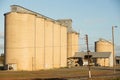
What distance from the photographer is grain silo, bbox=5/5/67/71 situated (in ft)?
248

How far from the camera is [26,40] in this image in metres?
76.7

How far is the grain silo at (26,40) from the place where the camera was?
75.5 metres

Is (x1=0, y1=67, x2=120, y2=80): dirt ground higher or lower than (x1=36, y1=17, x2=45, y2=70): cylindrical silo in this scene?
lower

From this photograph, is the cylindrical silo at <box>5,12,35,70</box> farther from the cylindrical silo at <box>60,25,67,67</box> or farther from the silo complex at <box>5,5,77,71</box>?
the cylindrical silo at <box>60,25,67,67</box>

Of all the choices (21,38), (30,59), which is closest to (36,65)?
(30,59)

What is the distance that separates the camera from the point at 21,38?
75875 mm

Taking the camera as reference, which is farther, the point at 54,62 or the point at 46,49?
the point at 54,62

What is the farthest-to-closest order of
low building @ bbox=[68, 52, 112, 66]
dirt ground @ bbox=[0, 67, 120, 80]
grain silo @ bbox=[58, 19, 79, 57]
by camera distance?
1. grain silo @ bbox=[58, 19, 79, 57]
2. low building @ bbox=[68, 52, 112, 66]
3. dirt ground @ bbox=[0, 67, 120, 80]

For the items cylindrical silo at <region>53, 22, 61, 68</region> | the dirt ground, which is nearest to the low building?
cylindrical silo at <region>53, 22, 61, 68</region>

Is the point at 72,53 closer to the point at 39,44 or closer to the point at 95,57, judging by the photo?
the point at 95,57

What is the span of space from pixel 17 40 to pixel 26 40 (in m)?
2.14

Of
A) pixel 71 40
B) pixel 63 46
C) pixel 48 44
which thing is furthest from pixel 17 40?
pixel 71 40

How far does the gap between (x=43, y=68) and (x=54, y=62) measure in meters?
9.60

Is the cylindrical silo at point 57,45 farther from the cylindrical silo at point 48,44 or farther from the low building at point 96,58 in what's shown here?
the low building at point 96,58
